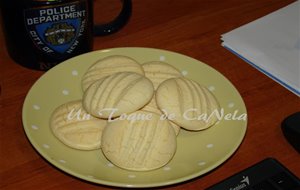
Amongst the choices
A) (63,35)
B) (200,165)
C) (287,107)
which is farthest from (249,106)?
(63,35)

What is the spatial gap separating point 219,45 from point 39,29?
0.30 metres

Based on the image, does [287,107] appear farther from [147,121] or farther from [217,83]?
[147,121]

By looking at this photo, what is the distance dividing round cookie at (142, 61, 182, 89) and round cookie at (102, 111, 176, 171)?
0.32 ft

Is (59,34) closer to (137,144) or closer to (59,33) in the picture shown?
(59,33)

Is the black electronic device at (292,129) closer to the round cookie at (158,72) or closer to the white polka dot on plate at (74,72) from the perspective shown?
the round cookie at (158,72)

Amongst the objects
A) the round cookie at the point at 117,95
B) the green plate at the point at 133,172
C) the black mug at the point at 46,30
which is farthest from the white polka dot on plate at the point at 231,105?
the black mug at the point at 46,30

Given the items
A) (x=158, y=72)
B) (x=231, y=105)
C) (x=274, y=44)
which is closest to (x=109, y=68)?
(x=158, y=72)

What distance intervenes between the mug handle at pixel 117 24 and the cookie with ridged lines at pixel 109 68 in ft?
0.47

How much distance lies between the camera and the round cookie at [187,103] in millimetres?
546

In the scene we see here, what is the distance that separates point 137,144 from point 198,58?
27 cm

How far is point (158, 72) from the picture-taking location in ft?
2.02

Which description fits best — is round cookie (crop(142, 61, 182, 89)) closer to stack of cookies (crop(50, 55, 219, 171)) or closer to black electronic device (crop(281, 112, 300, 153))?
stack of cookies (crop(50, 55, 219, 171))

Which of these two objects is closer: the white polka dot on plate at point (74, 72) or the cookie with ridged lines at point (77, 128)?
the cookie with ridged lines at point (77, 128)

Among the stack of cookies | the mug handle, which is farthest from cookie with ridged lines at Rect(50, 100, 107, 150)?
the mug handle
